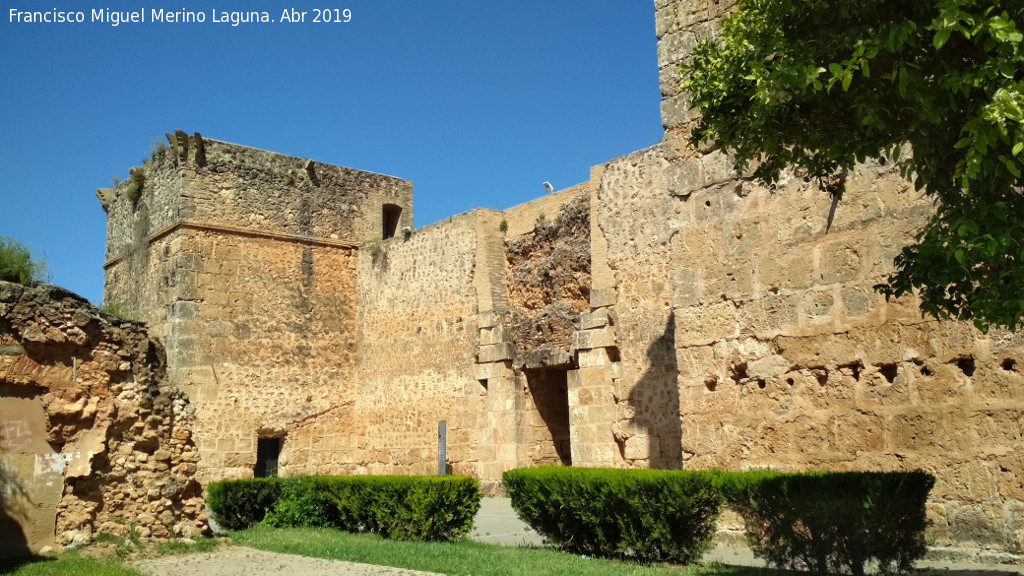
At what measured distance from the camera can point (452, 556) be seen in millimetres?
8094

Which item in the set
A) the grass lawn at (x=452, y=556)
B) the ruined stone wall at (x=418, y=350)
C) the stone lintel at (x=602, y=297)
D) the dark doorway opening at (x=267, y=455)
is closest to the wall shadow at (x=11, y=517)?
the grass lawn at (x=452, y=556)

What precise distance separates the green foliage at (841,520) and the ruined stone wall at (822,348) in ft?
1.72

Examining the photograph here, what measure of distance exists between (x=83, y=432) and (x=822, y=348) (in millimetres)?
6930

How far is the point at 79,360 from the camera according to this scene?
8859 mm

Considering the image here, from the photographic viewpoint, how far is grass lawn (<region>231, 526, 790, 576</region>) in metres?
6.89

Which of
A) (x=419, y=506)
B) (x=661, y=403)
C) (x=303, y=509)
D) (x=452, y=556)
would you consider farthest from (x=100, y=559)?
(x=661, y=403)

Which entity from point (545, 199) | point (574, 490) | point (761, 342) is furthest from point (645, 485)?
point (545, 199)

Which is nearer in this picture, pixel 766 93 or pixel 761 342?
pixel 766 93

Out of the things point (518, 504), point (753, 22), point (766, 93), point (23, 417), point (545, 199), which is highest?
point (545, 199)

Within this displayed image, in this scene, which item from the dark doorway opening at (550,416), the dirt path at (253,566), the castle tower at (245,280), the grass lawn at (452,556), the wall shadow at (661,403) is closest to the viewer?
the grass lawn at (452,556)

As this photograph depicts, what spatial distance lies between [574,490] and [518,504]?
913 mm

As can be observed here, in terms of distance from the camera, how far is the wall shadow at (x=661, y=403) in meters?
11.9

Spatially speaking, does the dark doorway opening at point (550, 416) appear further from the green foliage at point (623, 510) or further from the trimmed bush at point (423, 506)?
the green foliage at point (623, 510)

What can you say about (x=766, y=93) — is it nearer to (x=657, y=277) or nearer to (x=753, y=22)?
(x=753, y=22)
